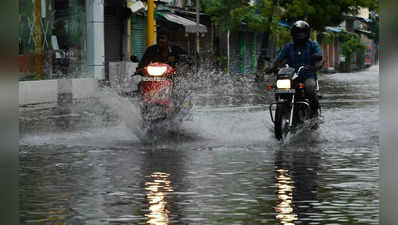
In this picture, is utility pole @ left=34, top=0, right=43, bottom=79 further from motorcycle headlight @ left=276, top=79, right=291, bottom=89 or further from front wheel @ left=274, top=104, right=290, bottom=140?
front wheel @ left=274, top=104, right=290, bottom=140

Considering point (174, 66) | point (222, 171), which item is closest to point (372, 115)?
point (174, 66)

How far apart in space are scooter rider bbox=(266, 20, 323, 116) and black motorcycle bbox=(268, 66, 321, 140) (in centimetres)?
9

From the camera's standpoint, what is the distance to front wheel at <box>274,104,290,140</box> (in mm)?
12023

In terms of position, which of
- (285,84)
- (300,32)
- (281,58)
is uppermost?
(300,32)

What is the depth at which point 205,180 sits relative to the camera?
7957 millimetres

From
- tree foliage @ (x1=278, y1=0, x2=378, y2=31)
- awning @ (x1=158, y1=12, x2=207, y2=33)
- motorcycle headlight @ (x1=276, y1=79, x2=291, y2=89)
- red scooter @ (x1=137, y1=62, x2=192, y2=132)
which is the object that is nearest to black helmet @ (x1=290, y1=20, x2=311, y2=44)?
motorcycle headlight @ (x1=276, y1=79, x2=291, y2=89)

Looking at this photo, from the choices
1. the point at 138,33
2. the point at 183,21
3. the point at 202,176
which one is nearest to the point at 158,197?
the point at 202,176

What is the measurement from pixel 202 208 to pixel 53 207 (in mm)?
980

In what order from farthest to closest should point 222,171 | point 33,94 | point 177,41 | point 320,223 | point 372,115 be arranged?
point 177,41
point 33,94
point 372,115
point 222,171
point 320,223

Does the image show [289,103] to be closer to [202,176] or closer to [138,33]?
[202,176]

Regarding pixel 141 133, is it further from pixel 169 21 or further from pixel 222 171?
pixel 169 21

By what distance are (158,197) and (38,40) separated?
21.5 metres

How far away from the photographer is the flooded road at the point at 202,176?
5.73m

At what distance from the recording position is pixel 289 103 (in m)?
12.5
